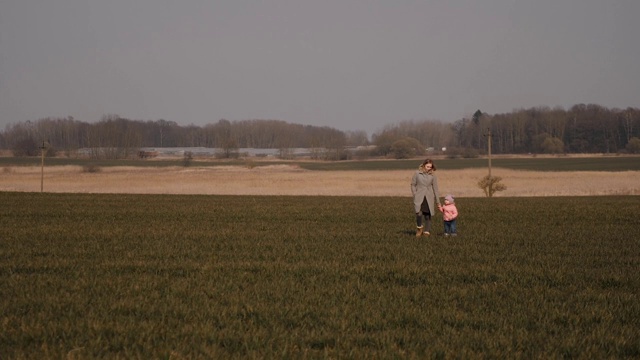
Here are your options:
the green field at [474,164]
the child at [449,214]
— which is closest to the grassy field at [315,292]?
the child at [449,214]

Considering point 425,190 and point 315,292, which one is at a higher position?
point 425,190

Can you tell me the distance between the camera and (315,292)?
360 inches

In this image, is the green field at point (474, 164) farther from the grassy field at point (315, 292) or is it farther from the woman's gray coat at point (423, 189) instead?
the grassy field at point (315, 292)

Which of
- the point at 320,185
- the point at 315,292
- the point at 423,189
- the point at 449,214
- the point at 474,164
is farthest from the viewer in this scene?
the point at 474,164

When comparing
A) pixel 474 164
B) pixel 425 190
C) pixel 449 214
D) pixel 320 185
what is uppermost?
pixel 425 190

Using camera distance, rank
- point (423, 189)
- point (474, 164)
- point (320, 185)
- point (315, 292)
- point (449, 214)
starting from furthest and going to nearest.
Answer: point (474, 164)
point (320, 185)
point (449, 214)
point (423, 189)
point (315, 292)

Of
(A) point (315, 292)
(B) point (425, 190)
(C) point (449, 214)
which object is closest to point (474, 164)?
(C) point (449, 214)

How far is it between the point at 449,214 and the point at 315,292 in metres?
7.78

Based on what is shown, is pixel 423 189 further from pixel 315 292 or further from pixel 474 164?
pixel 474 164

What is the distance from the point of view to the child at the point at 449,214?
631 inches

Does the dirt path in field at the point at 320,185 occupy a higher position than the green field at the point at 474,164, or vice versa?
the green field at the point at 474,164

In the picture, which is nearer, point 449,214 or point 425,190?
point 425,190

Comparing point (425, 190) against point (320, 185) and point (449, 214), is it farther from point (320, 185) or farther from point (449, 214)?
point (320, 185)

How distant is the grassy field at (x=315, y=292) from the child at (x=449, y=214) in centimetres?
59
